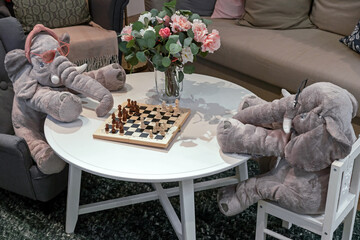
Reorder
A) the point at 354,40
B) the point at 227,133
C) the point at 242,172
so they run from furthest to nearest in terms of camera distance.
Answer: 1. the point at 354,40
2. the point at 242,172
3. the point at 227,133

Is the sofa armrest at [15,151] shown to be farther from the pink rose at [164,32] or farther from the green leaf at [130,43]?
the pink rose at [164,32]

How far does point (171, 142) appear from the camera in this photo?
159cm

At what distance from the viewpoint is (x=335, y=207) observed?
1.39 metres

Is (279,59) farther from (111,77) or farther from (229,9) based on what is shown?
(111,77)

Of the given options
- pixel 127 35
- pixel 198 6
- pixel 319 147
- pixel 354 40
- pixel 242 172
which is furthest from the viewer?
pixel 198 6

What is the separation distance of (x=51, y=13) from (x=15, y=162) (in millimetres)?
1483

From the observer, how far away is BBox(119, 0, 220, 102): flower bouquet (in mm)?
1641

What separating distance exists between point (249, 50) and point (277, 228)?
1.09m

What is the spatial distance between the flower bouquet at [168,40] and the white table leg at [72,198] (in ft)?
1.57

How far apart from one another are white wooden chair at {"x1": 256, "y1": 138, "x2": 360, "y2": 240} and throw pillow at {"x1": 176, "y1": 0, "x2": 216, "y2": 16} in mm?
1729

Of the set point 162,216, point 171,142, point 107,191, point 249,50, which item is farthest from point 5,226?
point 249,50

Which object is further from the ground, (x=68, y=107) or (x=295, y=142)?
(x=295, y=142)

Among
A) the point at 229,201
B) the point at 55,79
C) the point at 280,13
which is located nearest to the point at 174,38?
the point at 55,79

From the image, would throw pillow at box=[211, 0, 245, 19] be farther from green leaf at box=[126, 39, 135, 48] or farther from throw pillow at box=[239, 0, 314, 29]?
green leaf at box=[126, 39, 135, 48]
